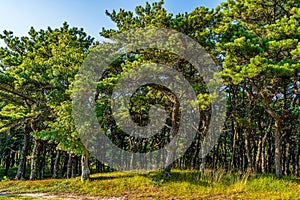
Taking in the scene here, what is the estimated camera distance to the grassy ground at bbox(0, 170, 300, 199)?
10117 mm

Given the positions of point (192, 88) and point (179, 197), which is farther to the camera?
point (192, 88)

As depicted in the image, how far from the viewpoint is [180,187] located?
11328 mm

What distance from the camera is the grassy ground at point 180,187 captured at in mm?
10117

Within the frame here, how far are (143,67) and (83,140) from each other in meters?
4.61

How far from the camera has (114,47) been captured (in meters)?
12.6

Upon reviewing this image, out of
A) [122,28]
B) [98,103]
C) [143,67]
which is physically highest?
[122,28]

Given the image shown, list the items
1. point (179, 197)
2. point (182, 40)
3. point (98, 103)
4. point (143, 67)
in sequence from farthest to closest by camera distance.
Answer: point (98, 103) < point (182, 40) < point (143, 67) < point (179, 197)

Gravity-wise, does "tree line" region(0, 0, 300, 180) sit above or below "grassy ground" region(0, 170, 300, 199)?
above

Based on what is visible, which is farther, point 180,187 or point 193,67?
point 193,67

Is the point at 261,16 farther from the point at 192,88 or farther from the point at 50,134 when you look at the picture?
the point at 50,134

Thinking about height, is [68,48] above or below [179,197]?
above

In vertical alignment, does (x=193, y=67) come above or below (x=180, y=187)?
above

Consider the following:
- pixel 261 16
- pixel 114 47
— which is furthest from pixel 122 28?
pixel 261 16

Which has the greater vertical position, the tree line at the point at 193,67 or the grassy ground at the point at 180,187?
the tree line at the point at 193,67
